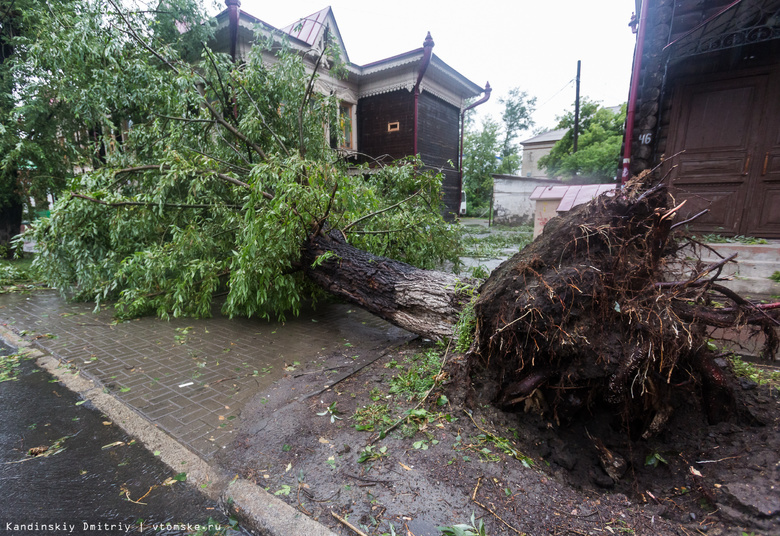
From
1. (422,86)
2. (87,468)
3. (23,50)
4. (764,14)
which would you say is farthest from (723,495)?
(23,50)

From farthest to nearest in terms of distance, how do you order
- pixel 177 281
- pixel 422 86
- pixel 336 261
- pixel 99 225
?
1. pixel 422 86
2. pixel 99 225
3. pixel 177 281
4. pixel 336 261

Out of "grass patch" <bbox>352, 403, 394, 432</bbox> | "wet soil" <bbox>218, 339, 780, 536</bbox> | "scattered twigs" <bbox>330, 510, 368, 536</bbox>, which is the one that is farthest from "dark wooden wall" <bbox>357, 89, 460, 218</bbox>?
"scattered twigs" <bbox>330, 510, 368, 536</bbox>

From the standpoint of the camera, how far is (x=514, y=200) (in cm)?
2094

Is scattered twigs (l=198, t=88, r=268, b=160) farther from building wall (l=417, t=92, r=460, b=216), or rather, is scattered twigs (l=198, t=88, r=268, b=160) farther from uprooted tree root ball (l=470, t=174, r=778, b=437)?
building wall (l=417, t=92, r=460, b=216)

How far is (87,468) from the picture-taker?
2.26 meters

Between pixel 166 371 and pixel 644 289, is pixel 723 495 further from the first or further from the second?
pixel 166 371

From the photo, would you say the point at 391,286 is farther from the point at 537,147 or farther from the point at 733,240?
the point at 537,147

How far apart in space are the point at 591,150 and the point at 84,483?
24.1m

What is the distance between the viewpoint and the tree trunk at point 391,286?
360cm

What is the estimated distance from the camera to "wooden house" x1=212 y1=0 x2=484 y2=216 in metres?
12.2

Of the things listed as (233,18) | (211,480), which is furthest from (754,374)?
(233,18)

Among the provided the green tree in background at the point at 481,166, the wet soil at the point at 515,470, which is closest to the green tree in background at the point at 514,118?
the green tree in background at the point at 481,166

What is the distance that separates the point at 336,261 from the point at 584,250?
2.81 m

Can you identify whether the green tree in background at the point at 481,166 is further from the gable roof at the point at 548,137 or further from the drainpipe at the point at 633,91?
the drainpipe at the point at 633,91
